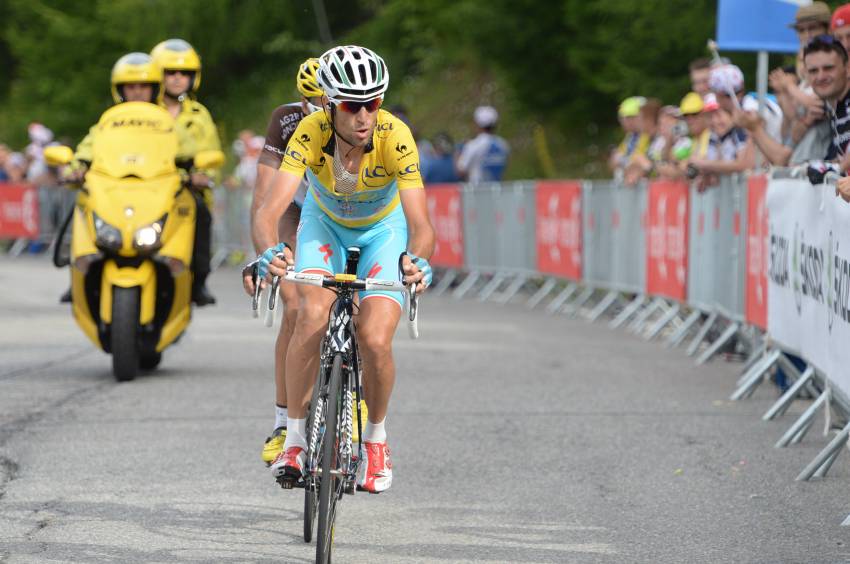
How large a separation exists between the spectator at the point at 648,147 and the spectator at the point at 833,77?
6.58 meters

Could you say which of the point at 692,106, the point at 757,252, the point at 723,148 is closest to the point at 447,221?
the point at 692,106

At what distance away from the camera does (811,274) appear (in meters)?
9.54

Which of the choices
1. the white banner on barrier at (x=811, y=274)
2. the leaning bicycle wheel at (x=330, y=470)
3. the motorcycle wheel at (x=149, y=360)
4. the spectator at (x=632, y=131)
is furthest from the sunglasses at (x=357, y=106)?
the spectator at (x=632, y=131)

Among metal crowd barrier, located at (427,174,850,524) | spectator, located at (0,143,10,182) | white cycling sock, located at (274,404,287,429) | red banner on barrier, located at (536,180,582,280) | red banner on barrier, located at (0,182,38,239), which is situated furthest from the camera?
spectator, located at (0,143,10,182)

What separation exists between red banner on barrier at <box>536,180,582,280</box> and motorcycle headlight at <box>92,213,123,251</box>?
26.5 ft

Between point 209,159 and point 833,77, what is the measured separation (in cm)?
427

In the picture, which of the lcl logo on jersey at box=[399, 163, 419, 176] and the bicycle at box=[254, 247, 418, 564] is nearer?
the bicycle at box=[254, 247, 418, 564]

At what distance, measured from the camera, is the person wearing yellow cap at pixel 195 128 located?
40.4 feet

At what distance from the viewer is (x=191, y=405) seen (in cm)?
1107

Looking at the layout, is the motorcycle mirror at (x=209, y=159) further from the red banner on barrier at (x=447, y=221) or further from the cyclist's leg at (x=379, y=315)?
the red banner on barrier at (x=447, y=221)

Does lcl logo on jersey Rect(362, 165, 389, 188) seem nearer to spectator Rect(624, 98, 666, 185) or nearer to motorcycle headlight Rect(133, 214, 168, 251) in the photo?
motorcycle headlight Rect(133, 214, 168, 251)

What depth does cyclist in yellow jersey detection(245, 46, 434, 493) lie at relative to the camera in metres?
6.84

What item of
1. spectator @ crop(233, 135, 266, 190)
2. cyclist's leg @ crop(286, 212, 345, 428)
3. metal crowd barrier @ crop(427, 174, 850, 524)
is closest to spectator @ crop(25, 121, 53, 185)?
spectator @ crop(233, 135, 266, 190)

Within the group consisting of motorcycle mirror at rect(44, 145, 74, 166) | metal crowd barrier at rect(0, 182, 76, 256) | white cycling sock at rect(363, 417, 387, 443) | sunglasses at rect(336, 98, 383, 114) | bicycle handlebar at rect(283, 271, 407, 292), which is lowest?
metal crowd barrier at rect(0, 182, 76, 256)
